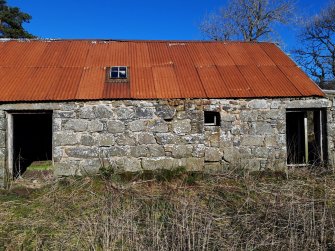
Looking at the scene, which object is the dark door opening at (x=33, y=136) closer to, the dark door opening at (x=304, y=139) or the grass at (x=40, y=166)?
the grass at (x=40, y=166)

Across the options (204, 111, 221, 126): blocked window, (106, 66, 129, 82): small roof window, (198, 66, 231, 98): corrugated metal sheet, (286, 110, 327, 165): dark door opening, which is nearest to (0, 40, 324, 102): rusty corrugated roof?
(198, 66, 231, 98): corrugated metal sheet

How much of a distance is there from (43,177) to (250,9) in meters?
18.6

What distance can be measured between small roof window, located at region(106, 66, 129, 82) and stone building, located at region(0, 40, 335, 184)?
0.02 m

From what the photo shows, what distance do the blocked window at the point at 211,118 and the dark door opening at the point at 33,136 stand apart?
5.14 meters

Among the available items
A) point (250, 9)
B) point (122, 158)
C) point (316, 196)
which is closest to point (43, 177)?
point (122, 158)

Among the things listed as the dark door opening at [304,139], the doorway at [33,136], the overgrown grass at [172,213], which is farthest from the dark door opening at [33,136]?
the dark door opening at [304,139]

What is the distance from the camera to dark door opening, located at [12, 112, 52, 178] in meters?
10.3

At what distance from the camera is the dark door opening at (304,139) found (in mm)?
7938

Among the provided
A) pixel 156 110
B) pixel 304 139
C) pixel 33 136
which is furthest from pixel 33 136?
pixel 304 139

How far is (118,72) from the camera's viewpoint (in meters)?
8.09

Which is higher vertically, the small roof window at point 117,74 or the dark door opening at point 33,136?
the small roof window at point 117,74

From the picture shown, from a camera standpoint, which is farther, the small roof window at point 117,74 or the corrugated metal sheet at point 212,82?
the small roof window at point 117,74

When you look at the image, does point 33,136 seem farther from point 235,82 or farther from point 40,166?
point 235,82

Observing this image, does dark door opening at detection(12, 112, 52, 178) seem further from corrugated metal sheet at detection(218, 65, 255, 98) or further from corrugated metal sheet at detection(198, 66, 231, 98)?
corrugated metal sheet at detection(218, 65, 255, 98)
